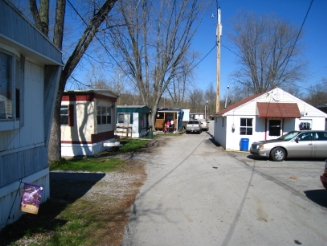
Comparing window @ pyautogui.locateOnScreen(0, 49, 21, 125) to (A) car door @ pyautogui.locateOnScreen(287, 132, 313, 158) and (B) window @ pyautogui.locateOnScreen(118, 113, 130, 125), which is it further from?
(B) window @ pyautogui.locateOnScreen(118, 113, 130, 125)

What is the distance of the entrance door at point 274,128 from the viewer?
17719 millimetres

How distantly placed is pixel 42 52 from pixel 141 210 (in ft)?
13.0

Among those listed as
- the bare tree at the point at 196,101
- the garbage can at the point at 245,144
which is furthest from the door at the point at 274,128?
the bare tree at the point at 196,101

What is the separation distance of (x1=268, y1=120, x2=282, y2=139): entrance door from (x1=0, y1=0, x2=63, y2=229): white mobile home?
580 inches

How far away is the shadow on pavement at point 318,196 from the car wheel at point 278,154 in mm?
5837

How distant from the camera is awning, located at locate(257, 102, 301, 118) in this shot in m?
16.8

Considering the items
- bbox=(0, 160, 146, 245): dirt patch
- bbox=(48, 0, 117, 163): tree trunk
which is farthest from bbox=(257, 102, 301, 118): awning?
bbox=(48, 0, 117, 163): tree trunk

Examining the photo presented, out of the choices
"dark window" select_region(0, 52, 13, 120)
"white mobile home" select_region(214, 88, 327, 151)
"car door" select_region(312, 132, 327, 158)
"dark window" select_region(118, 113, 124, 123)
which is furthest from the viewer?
"dark window" select_region(118, 113, 124, 123)

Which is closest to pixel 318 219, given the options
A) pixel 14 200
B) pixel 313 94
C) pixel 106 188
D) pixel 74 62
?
pixel 106 188

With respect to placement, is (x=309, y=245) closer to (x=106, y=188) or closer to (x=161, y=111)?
(x=106, y=188)

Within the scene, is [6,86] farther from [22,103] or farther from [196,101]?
[196,101]

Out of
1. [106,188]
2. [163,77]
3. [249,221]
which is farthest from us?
[163,77]

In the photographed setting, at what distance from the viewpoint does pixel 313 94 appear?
4925 cm

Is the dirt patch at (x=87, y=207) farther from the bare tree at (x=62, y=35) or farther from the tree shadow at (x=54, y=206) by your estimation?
the bare tree at (x=62, y=35)
